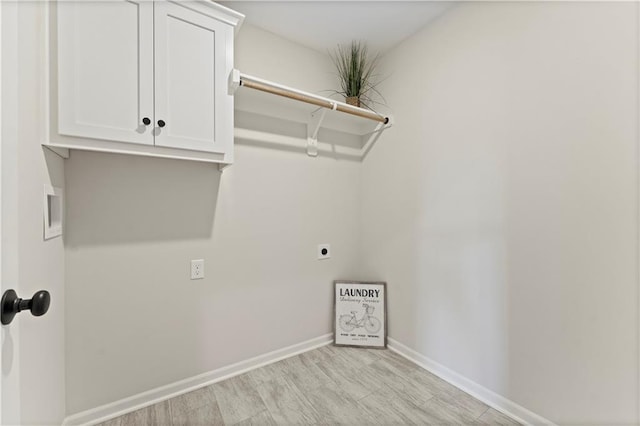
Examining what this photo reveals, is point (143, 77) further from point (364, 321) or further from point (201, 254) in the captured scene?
point (364, 321)

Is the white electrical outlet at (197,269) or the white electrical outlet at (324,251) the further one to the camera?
the white electrical outlet at (324,251)

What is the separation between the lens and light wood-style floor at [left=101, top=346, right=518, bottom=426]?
146 cm

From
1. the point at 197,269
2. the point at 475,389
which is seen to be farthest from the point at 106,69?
the point at 475,389

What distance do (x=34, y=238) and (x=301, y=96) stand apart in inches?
58.1

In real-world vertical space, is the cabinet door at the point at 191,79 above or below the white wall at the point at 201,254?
above

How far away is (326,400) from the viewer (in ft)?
5.26

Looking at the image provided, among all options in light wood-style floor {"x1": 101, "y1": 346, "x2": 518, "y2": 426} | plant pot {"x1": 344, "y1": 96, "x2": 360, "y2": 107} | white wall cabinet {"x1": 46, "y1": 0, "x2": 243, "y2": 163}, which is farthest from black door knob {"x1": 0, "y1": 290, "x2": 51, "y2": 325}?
plant pot {"x1": 344, "y1": 96, "x2": 360, "y2": 107}

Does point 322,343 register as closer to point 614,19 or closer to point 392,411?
point 392,411

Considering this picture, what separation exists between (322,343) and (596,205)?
1.94 m

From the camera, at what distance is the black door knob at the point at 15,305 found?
568 mm

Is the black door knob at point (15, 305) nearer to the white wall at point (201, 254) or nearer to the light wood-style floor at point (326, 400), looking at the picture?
the white wall at point (201, 254)

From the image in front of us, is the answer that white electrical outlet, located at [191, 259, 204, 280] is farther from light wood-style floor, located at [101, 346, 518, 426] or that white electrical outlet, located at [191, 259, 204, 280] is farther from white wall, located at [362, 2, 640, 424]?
white wall, located at [362, 2, 640, 424]

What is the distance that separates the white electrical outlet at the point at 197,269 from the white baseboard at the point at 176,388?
2.07 ft

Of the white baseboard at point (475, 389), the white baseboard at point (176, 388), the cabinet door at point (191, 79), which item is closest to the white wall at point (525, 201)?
the white baseboard at point (475, 389)
